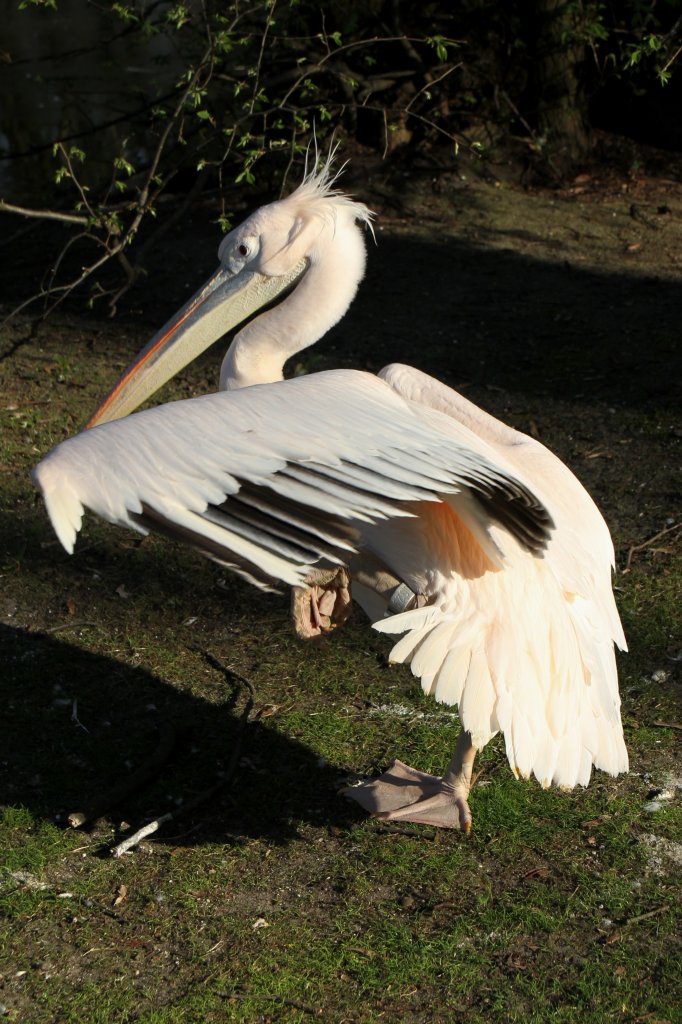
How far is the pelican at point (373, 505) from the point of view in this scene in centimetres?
205

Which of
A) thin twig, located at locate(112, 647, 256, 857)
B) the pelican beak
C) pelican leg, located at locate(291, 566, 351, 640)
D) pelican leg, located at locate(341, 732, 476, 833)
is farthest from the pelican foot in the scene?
the pelican beak

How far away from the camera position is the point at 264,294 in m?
3.42

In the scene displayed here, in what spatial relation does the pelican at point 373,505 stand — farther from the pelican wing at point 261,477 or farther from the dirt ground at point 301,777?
the dirt ground at point 301,777

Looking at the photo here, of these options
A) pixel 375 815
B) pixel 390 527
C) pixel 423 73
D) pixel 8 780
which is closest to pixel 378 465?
pixel 390 527

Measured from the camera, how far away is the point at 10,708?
3248 millimetres

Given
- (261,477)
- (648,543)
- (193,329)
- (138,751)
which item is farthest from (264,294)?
(648,543)

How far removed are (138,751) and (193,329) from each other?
1222mm

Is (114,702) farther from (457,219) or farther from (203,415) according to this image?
(457,219)

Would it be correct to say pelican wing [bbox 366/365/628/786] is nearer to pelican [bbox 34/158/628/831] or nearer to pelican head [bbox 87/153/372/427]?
pelican [bbox 34/158/628/831]

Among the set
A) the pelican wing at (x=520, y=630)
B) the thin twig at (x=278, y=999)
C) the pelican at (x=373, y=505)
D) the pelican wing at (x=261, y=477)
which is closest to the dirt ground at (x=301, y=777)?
the thin twig at (x=278, y=999)

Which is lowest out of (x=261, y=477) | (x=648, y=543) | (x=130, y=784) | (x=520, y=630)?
(x=648, y=543)

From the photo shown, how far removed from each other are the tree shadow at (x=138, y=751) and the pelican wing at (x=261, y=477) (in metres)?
0.91

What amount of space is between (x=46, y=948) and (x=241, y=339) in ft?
5.38

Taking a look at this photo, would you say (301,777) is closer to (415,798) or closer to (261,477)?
(415,798)
